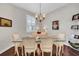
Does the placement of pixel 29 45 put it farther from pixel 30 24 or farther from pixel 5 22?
pixel 5 22

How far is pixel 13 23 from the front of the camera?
195 centimetres

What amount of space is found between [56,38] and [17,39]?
2.33 feet

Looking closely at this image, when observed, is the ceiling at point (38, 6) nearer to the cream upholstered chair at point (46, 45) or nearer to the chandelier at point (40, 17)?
the chandelier at point (40, 17)

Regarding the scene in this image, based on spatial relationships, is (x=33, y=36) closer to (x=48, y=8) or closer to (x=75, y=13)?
(x=48, y=8)

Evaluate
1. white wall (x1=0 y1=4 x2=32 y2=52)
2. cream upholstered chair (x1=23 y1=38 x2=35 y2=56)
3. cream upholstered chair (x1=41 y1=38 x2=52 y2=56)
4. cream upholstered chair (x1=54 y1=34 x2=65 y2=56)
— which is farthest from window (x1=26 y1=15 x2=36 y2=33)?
cream upholstered chair (x1=54 y1=34 x2=65 y2=56)

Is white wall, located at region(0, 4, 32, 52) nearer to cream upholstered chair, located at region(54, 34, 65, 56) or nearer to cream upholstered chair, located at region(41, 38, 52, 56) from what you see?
cream upholstered chair, located at region(41, 38, 52, 56)

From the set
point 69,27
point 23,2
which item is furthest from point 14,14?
point 69,27

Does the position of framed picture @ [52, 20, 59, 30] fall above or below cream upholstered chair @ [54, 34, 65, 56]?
above

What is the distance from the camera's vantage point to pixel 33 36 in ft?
6.40

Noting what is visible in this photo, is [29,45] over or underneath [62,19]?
underneath

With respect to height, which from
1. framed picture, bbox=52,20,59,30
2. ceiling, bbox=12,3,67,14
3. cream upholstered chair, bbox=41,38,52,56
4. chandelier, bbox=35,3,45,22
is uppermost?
ceiling, bbox=12,3,67,14

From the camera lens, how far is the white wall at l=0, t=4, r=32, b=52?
191 cm

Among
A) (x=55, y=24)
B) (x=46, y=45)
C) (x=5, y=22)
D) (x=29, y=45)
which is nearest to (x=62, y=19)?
(x=55, y=24)

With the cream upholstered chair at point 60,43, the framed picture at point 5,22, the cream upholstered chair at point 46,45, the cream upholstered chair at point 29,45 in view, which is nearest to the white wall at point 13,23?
the framed picture at point 5,22
